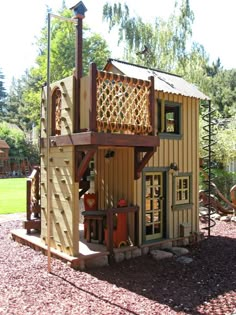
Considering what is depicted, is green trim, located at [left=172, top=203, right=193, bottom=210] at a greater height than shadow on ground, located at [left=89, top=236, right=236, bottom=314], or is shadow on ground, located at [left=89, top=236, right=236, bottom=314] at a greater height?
green trim, located at [left=172, top=203, right=193, bottom=210]

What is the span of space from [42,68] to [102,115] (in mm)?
24865

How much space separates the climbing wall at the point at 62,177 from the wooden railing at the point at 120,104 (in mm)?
772

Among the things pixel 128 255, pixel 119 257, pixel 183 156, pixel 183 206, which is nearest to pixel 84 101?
pixel 119 257

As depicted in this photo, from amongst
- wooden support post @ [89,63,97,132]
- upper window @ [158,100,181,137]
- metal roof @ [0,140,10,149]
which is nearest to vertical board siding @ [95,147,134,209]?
upper window @ [158,100,181,137]

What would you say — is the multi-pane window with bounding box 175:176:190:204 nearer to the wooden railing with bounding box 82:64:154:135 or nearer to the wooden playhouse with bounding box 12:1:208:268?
the wooden playhouse with bounding box 12:1:208:268

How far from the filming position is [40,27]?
3338cm

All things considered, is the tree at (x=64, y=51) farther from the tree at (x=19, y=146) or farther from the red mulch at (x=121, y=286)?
the red mulch at (x=121, y=286)

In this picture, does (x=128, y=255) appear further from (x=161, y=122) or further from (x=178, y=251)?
(x=161, y=122)

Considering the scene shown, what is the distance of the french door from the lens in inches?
327

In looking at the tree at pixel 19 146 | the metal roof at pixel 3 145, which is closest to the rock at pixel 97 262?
the metal roof at pixel 3 145

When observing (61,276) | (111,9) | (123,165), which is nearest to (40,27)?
(111,9)

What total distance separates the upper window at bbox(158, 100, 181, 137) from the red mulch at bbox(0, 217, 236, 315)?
3.09 meters

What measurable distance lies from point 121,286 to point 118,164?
310 cm

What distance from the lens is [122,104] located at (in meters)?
6.79
